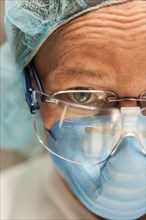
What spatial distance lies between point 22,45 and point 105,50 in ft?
0.97

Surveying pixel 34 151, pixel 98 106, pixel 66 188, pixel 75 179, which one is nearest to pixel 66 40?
pixel 98 106

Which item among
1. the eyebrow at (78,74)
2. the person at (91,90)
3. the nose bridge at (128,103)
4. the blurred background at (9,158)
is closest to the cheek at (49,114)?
the person at (91,90)

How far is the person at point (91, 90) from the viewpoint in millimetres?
1175

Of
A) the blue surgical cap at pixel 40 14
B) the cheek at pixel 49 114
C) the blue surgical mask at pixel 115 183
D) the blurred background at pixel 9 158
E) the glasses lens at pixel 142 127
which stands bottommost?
the blurred background at pixel 9 158

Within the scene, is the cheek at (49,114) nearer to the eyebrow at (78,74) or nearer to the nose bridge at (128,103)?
the eyebrow at (78,74)

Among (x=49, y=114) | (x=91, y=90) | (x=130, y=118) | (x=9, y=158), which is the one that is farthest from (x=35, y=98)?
(x=9, y=158)

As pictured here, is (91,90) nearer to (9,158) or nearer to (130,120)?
(130,120)

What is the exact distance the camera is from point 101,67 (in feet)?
3.92

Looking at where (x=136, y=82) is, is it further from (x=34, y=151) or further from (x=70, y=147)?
(x=34, y=151)

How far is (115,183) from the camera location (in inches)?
49.3

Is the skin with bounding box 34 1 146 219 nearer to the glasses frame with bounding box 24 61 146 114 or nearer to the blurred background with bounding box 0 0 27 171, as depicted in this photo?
the glasses frame with bounding box 24 61 146 114

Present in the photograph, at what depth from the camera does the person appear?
3.85ft

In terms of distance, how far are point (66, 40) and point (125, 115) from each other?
0.84 feet

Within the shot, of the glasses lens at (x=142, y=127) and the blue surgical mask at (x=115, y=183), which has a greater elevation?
the glasses lens at (x=142, y=127)
